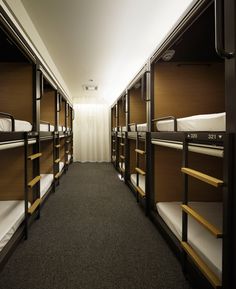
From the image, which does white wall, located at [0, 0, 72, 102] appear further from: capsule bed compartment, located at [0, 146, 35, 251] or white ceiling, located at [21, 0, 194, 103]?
capsule bed compartment, located at [0, 146, 35, 251]

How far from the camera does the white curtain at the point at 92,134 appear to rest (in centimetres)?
680

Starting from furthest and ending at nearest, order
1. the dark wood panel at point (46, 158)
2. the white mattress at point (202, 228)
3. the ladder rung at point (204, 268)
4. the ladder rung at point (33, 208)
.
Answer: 1. the dark wood panel at point (46, 158)
2. the ladder rung at point (33, 208)
3. the white mattress at point (202, 228)
4. the ladder rung at point (204, 268)

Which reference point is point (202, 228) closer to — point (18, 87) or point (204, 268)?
point (204, 268)

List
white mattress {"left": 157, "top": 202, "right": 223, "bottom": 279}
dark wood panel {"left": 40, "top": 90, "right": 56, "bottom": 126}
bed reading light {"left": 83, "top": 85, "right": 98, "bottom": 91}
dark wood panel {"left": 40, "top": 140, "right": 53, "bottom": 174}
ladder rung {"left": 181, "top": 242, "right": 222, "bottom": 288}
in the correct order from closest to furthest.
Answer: ladder rung {"left": 181, "top": 242, "right": 222, "bottom": 288} → white mattress {"left": 157, "top": 202, "right": 223, "bottom": 279} → dark wood panel {"left": 40, "top": 140, "right": 53, "bottom": 174} → dark wood panel {"left": 40, "top": 90, "right": 56, "bottom": 126} → bed reading light {"left": 83, "top": 85, "right": 98, "bottom": 91}

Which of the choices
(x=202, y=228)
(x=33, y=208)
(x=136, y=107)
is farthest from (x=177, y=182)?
(x=136, y=107)

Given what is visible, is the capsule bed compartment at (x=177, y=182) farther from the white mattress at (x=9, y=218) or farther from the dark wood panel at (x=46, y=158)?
the dark wood panel at (x=46, y=158)

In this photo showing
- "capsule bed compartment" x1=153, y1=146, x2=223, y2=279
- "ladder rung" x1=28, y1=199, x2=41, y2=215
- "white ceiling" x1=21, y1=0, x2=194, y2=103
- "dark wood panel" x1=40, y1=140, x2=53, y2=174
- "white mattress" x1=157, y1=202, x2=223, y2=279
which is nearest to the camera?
"white mattress" x1=157, y1=202, x2=223, y2=279

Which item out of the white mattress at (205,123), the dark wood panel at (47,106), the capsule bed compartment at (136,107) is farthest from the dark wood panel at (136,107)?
the white mattress at (205,123)

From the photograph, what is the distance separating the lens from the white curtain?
680cm

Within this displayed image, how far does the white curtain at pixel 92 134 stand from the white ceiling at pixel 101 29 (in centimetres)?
247

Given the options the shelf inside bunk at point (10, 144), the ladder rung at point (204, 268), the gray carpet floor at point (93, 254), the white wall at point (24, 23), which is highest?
the white wall at point (24, 23)

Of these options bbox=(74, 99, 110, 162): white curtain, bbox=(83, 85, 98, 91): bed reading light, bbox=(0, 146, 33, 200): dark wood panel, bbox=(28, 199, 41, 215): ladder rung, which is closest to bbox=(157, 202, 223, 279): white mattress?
bbox=(28, 199, 41, 215): ladder rung

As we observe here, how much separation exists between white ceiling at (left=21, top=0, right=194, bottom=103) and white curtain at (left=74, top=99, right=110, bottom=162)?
8.09 feet

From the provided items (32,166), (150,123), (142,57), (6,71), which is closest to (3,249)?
(32,166)
